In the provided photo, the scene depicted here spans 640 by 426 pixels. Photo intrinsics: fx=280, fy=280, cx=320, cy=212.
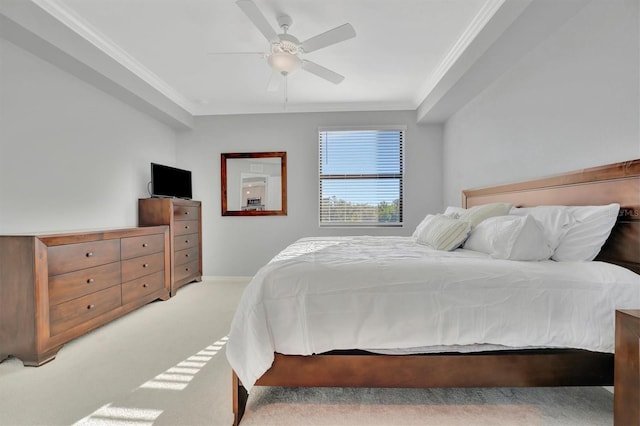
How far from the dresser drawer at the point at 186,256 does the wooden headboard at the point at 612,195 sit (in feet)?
12.8

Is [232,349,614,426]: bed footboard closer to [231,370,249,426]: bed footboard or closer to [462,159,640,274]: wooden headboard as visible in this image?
[231,370,249,426]: bed footboard

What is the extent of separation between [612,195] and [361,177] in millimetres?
2936

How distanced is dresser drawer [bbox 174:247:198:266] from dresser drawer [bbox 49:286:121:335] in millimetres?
1030

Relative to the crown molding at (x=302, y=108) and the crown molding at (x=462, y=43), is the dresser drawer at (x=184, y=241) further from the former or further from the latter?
the crown molding at (x=462, y=43)

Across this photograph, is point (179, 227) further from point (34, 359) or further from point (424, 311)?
point (424, 311)

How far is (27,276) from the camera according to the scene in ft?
6.26

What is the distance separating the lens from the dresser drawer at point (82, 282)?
2041 mm

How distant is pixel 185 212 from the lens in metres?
3.83

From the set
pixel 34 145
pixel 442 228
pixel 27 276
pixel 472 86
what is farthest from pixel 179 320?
pixel 472 86

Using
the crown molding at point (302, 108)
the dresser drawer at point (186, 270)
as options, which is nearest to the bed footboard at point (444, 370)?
the dresser drawer at point (186, 270)

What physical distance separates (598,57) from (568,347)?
172 centimetres

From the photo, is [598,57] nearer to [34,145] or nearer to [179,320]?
[179,320]

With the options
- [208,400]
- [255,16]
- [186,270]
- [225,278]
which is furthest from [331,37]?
[225,278]

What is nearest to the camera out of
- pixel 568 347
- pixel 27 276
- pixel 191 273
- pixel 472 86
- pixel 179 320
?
pixel 568 347
